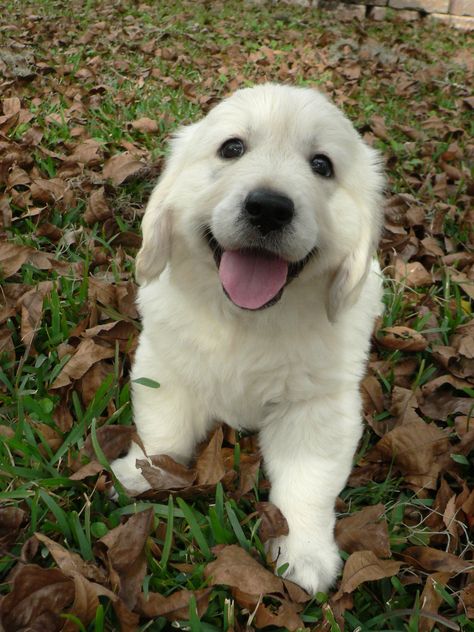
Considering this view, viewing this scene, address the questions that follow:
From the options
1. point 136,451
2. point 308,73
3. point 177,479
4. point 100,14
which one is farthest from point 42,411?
point 100,14

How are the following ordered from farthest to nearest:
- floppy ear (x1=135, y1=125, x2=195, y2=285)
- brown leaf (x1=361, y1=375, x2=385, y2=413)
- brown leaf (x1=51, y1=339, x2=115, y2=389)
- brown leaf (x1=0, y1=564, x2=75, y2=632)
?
brown leaf (x1=361, y1=375, x2=385, y2=413) < brown leaf (x1=51, y1=339, x2=115, y2=389) < floppy ear (x1=135, y1=125, x2=195, y2=285) < brown leaf (x1=0, y1=564, x2=75, y2=632)

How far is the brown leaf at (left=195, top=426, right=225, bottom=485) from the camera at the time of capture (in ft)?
6.16

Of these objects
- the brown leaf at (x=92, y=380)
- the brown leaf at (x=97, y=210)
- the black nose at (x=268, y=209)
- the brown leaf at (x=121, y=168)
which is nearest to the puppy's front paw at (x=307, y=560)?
the brown leaf at (x=92, y=380)

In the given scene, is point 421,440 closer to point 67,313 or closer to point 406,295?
point 406,295

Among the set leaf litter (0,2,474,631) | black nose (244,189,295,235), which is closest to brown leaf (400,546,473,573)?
leaf litter (0,2,474,631)

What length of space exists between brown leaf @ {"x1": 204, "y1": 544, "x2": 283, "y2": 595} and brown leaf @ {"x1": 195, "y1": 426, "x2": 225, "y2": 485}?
281 mm

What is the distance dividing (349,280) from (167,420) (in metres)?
0.82

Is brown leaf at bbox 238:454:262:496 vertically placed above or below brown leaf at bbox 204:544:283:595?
Result: below

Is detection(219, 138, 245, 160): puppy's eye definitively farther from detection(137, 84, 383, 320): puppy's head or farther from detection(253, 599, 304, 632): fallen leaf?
detection(253, 599, 304, 632): fallen leaf

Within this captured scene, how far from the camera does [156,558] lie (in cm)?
165

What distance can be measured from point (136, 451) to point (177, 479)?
0.70 feet

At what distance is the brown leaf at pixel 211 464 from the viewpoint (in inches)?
73.9

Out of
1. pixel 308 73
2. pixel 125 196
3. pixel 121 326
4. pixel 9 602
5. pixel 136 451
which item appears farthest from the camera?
pixel 308 73

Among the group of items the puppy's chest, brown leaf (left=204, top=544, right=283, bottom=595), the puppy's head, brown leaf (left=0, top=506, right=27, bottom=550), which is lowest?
brown leaf (left=204, top=544, right=283, bottom=595)
